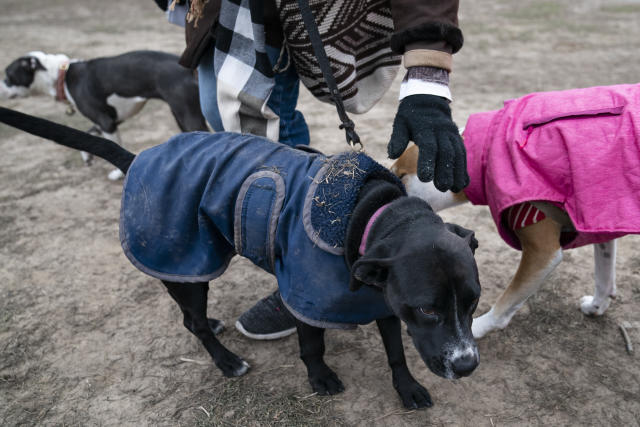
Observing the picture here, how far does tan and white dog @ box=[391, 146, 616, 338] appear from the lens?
1.98 metres

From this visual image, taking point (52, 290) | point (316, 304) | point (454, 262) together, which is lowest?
point (52, 290)

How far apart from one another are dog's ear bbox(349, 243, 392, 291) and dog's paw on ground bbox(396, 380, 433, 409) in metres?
0.67

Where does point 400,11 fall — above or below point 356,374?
above

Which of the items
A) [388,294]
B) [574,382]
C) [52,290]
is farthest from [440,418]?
[52,290]

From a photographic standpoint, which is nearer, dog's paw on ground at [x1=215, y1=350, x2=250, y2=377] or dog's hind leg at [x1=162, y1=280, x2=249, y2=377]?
dog's hind leg at [x1=162, y1=280, x2=249, y2=377]

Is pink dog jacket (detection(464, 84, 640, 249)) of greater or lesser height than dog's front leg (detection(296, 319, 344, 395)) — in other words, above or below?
above

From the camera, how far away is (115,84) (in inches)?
163

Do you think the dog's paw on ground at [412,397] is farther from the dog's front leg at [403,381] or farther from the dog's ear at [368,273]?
the dog's ear at [368,273]

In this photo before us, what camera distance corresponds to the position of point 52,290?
2846 mm

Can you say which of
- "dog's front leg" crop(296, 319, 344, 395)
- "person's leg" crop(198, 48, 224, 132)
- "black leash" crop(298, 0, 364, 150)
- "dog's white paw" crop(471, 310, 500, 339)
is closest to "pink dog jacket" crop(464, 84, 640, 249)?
"dog's white paw" crop(471, 310, 500, 339)

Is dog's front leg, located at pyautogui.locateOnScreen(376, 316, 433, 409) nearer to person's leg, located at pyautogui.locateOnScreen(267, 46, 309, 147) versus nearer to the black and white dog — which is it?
person's leg, located at pyautogui.locateOnScreen(267, 46, 309, 147)

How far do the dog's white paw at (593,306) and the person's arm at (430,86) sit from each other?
132cm

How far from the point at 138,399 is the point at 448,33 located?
6.28 ft

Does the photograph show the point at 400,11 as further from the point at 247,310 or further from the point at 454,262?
the point at 247,310
